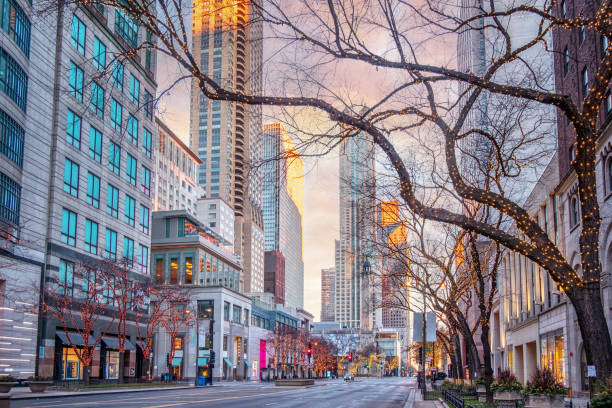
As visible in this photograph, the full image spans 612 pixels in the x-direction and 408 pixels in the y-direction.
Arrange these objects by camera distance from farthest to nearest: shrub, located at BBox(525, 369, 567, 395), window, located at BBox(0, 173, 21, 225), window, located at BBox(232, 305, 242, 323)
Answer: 1. window, located at BBox(232, 305, 242, 323)
2. window, located at BBox(0, 173, 21, 225)
3. shrub, located at BBox(525, 369, 567, 395)

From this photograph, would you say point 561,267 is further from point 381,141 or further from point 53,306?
point 53,306

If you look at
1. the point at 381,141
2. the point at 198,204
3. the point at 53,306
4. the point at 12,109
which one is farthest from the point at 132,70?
the point at 198,204

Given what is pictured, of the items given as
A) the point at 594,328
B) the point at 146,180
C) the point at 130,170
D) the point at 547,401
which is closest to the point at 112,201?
the point at 130,170

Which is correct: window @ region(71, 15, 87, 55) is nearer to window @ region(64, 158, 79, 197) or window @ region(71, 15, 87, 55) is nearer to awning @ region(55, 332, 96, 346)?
window @ region(64, 158, 79, 197)

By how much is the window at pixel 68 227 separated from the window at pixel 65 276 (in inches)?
71.4

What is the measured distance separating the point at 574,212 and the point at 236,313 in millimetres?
71990

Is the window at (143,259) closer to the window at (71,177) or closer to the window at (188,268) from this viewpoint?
the window at (71,177)

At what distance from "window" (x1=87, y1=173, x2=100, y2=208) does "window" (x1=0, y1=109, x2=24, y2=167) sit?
10887mm

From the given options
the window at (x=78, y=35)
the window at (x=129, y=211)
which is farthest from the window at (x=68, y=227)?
the window at (x=78, y=35)

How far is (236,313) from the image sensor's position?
10144cm

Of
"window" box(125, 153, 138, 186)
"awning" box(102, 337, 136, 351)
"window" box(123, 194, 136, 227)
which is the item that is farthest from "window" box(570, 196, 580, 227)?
"window" box(125, 153, 138, 186)

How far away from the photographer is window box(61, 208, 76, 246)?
A: 2107 inches

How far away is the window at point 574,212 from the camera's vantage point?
119ft

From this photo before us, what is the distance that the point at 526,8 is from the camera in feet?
38.3
